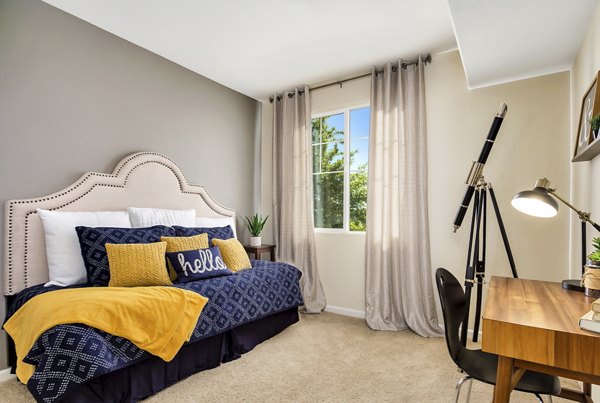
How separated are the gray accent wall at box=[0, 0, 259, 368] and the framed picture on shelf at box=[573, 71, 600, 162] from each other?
321 centimetres

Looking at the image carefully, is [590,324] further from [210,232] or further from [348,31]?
[210,232]

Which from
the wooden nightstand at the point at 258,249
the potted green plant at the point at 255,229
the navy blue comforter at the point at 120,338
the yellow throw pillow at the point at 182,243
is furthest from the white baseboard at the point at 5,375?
the potted green plant at the point at 255,229

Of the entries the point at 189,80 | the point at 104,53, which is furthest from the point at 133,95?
the point at 189,80

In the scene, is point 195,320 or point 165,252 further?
point 165,252

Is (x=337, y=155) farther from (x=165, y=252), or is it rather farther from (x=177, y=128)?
(x=165, y=252)

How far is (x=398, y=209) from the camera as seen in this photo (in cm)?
326

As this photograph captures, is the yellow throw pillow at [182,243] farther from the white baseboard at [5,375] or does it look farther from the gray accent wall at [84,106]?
the white baseboard at [5,375]

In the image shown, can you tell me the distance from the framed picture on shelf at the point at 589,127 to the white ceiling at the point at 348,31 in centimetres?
50

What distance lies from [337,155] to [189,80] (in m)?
1.78

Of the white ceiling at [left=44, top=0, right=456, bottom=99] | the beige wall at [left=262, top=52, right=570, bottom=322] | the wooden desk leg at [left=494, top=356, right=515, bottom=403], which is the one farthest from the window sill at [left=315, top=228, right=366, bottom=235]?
the wooden desk leg at [left=494, top=356, right=515, bottom=403]

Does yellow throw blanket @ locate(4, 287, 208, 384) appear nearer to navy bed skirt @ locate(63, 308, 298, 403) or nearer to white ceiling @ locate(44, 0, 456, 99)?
navy bed skirt @ locate(63, 308, 298, 403)

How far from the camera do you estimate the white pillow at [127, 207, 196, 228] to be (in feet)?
9.26

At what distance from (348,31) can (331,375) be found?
264cm

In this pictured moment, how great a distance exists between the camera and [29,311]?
1886 mm
